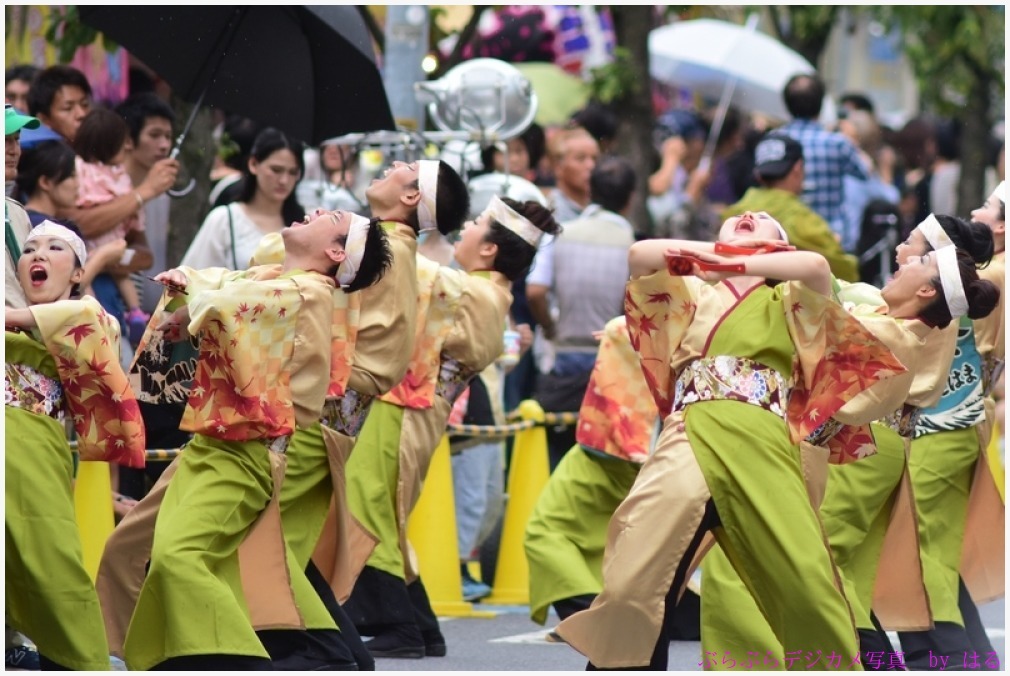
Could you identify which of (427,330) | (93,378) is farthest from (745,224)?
(93,378)

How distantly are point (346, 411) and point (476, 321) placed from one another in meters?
0.97

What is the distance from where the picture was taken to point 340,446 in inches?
276

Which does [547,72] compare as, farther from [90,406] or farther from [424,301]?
[90,406]

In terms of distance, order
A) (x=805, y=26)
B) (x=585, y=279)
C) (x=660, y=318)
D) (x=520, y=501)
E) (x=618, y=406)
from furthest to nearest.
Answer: (x=805, y=26)
(x=585, y=279)
(x=520, y=501)
(x=618, y=406)
(x=660, y=318)

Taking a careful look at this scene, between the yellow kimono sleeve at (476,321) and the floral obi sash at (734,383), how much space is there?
76.9 inches

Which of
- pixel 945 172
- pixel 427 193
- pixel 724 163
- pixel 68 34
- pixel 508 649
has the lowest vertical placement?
A: pixel 508 649

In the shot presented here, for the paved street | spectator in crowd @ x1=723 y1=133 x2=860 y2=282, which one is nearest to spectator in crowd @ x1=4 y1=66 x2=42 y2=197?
the paved street

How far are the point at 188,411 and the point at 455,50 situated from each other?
692 cm

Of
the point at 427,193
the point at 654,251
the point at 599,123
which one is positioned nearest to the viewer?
the point at 654,251

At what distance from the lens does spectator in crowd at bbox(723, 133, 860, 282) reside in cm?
977

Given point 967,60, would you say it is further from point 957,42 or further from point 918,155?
point 918,155

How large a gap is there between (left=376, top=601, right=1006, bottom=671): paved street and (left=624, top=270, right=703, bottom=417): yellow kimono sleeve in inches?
67.0

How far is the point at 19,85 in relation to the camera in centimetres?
930

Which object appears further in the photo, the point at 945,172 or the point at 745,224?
the point at 945,172
